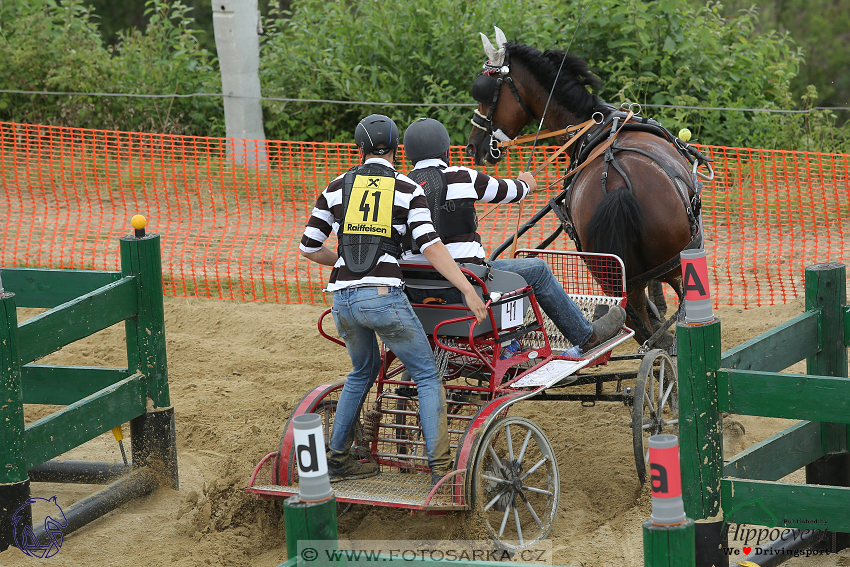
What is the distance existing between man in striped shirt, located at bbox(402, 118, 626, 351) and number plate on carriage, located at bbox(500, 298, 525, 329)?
146mm

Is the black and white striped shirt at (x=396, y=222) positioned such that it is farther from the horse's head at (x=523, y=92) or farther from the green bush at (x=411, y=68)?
the green bush at (x=411, y=68)

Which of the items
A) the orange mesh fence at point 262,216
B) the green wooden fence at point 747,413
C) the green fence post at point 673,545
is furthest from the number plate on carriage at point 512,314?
the orange mesh fence at point 262,216

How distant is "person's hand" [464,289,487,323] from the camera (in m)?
4.04

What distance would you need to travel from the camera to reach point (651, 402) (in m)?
5.05

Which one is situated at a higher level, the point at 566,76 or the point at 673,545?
the point at 566,76

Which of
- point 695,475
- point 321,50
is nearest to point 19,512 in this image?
point 695,475

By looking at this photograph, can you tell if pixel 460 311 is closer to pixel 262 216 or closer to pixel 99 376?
pixel 99 376

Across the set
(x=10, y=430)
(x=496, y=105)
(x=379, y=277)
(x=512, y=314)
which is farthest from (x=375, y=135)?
(x=496, y=105)

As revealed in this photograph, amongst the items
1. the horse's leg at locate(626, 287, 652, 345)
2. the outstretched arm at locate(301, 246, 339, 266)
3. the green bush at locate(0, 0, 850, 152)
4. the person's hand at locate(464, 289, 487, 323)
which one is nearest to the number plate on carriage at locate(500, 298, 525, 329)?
the person's hand at locate(464, 289, 487, 323)

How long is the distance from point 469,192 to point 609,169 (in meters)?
1.50

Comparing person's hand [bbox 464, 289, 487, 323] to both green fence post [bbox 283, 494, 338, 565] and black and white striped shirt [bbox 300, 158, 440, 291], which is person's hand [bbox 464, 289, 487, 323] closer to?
black and white striped shirt [bbox 300, 158, 440, 291]

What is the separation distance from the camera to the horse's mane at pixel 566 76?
20.5 feet

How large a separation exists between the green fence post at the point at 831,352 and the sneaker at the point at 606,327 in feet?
3.78

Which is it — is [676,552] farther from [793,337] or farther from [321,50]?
[321,50]
